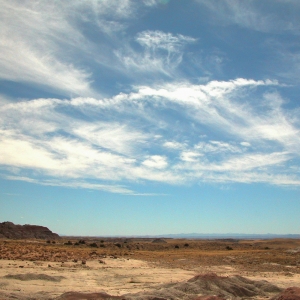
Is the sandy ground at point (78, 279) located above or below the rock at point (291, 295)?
below

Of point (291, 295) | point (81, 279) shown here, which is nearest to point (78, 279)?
point (81, 279)

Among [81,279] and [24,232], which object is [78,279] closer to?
[81,279]

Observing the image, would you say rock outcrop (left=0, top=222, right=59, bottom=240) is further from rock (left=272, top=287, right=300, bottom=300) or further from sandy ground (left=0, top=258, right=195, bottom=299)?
rock (left=272, top=287, right=300, bottom=300)

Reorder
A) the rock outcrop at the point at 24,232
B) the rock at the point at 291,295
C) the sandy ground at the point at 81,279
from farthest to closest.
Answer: the rock outcrop at the point at 24,232, the sandy ground at the point at 81,279, the rock at the point at 291,295

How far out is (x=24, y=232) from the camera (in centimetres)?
10881

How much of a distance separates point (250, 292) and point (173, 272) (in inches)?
410

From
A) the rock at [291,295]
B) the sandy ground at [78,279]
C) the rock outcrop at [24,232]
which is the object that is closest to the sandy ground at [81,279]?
A: the sandy ground at [78,279]

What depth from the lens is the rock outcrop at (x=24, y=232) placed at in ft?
324

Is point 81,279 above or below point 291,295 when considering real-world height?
below

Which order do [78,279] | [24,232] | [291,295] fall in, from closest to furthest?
[291,295], [78,279], [24,232]

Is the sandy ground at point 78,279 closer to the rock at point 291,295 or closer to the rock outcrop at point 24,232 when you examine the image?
the rock at point 291,295

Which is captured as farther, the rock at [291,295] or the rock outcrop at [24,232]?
the rock outcrop at [24,232]

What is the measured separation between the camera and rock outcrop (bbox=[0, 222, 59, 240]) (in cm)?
9888

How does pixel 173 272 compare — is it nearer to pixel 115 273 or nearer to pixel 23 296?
pixel 115 273
